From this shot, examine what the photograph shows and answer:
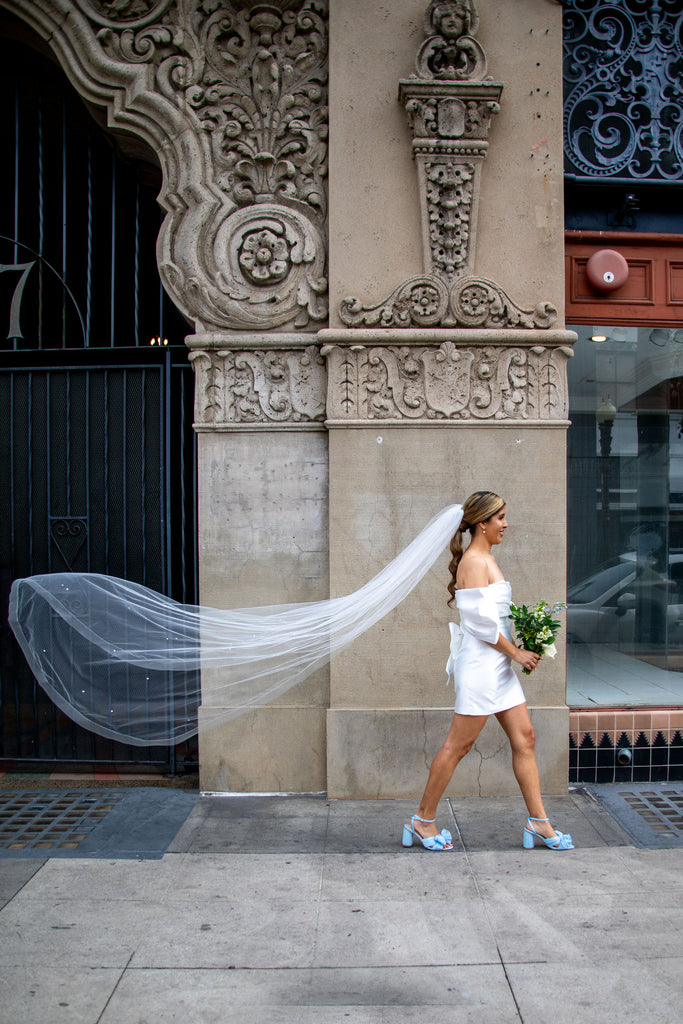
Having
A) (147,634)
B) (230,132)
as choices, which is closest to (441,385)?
(230,132)

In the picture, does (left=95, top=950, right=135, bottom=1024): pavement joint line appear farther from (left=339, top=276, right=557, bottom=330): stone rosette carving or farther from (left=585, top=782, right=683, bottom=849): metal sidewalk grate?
(left=339, top=276, right=557, bottom=330): stone rosette carving

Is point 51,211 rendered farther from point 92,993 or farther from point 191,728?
point 92,993

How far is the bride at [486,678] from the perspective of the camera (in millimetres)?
4566

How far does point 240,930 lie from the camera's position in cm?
385

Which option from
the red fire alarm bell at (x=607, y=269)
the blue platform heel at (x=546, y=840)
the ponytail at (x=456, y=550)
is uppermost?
the red fire alarm bell at (x=607, y=269)

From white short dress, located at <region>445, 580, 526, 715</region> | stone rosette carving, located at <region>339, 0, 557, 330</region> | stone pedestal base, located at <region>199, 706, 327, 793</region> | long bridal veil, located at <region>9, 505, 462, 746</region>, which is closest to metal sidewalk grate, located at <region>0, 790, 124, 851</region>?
long bridal veil, located at <region>9, 505, 462, 746</region>

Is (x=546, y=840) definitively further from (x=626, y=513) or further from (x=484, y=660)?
(x=626, y=513)

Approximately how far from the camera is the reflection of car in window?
20.8ft

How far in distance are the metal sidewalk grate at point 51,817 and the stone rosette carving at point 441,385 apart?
10.5 ft

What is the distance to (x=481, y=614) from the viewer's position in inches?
178

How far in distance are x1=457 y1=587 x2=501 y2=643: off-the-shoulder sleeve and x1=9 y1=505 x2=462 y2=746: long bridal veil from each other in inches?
24.7

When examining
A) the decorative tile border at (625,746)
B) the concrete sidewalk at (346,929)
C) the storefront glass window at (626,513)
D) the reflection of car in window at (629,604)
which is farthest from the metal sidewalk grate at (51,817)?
the reflection of car in window at (629,604)

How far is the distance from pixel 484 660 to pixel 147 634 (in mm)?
2244

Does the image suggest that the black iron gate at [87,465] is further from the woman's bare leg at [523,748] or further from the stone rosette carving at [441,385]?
the woman's bare leg at [523,748]
